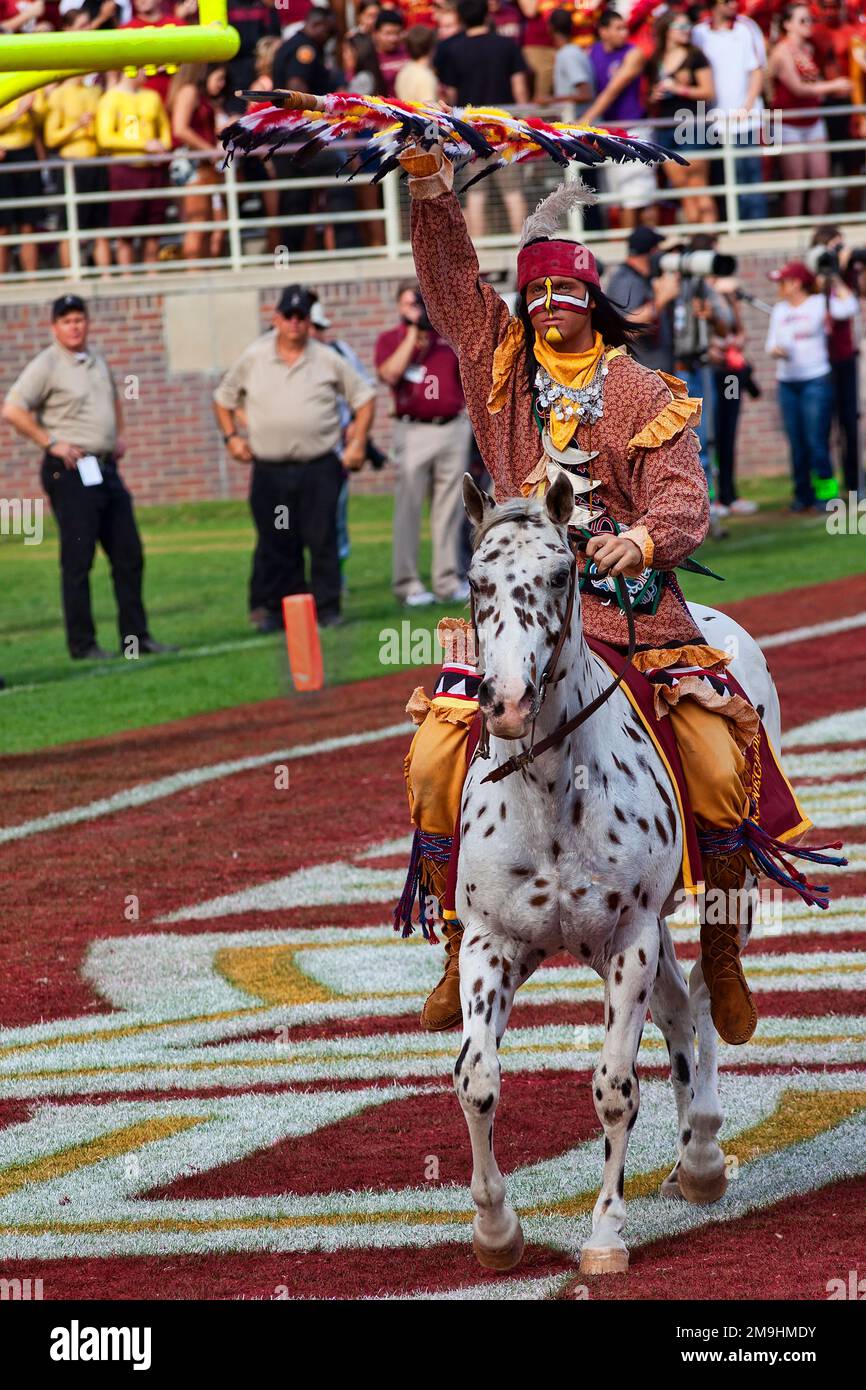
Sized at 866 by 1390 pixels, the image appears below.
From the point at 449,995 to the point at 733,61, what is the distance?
66.0 feet

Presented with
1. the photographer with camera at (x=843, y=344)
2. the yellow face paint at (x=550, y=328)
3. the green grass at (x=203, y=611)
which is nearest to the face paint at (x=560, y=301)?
the yellow face paint at (x=550, y=328)

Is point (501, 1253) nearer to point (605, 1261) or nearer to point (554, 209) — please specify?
point (605, 1261)

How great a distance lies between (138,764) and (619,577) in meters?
8.25

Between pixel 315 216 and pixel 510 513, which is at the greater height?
pixel 315 216

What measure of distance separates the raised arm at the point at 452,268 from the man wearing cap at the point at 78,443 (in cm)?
1028

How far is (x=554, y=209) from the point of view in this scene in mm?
6738

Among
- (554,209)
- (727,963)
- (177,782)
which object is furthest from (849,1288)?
(177,782)

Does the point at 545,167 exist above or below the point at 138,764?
above

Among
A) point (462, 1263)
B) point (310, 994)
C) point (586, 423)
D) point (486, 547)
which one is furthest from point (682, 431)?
point (310, 994)

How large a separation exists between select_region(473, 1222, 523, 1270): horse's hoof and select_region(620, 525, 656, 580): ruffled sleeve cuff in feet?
5.41

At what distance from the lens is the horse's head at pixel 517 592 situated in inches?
207

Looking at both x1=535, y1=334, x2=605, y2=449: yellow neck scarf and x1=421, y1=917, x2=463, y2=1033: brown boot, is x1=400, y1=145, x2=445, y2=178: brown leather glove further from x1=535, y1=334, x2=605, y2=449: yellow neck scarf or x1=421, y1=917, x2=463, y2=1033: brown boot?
x1=421, y1=917, x2=463, y2=1033: brown boot
